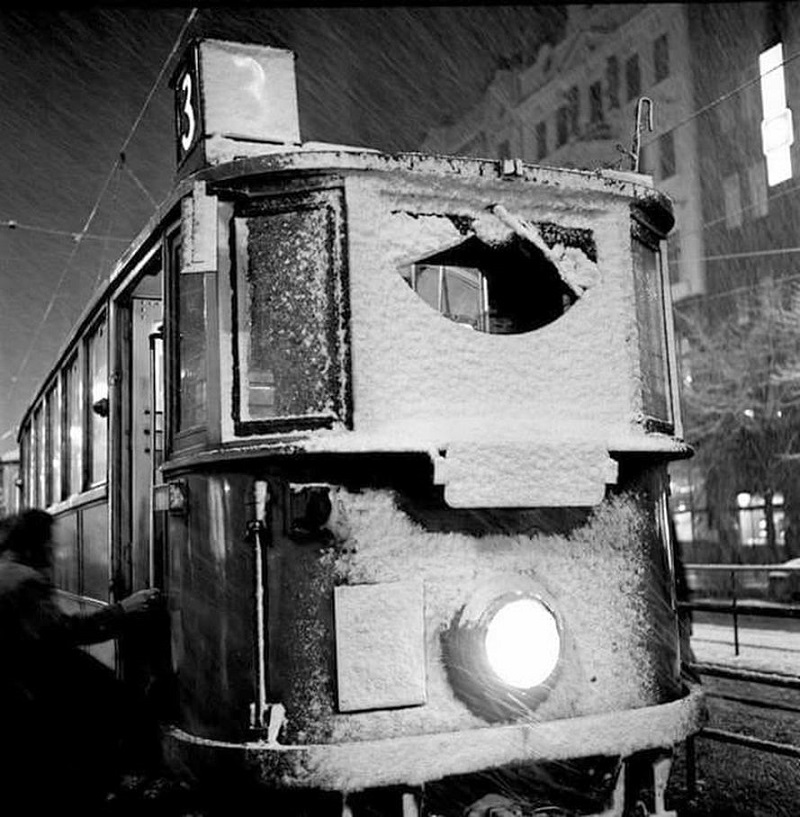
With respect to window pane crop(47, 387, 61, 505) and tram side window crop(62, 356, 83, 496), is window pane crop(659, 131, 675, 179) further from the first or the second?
tram side window crop(62, 356, 83, 496)

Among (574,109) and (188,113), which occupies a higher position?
(574,109)

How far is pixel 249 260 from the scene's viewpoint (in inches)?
144

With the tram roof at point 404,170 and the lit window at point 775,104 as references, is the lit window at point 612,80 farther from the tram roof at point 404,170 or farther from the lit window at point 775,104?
the tram roof at point 404,170

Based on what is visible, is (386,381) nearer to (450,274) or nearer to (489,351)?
(489,351)

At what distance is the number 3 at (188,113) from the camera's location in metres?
4.13

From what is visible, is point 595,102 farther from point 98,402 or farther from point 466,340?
point 466,340

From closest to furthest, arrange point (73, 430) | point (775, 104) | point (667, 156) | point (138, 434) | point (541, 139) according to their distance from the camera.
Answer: point (138, 434) < point (73, 430) < point (775, 104) < point (667, 156) < point (541, 139)

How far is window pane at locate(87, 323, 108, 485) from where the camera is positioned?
18.4ft

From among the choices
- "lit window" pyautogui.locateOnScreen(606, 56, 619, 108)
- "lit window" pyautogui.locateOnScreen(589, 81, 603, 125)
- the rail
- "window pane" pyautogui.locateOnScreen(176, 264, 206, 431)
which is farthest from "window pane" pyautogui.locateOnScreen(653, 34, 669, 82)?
"window pane" pyautogui.locateOnScreen(176, 264, 206, 431)

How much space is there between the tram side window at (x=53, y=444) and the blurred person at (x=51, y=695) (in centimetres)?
270

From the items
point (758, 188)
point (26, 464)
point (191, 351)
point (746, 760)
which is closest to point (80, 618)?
point (191, 351)

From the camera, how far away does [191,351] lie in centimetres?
387

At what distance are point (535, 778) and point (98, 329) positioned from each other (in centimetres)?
375

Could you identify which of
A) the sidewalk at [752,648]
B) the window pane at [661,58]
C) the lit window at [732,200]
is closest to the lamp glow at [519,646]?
the sidewalk at [752,648]
